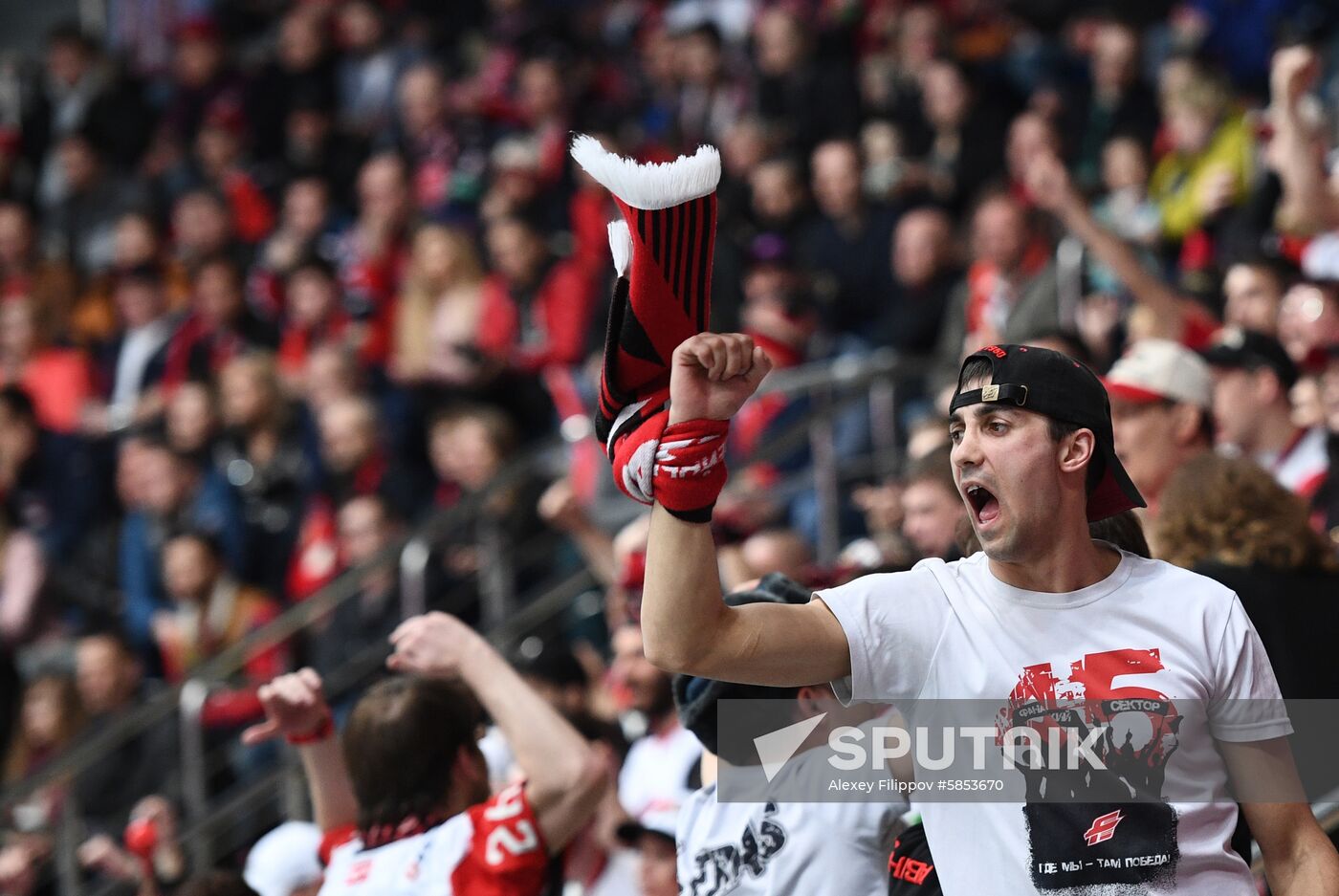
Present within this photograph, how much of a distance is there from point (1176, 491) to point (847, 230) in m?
4.52

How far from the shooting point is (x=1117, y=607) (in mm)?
2430

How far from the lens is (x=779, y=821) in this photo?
2.98 meters

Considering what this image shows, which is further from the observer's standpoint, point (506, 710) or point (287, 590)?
point (287, 590)

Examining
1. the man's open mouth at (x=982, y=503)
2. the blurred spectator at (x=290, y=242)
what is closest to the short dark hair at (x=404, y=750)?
the man's open mouth at (x=982, y=503)

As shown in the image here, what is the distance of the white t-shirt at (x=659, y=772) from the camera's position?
4363 millimetres

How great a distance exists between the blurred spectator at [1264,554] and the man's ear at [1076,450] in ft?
2.61

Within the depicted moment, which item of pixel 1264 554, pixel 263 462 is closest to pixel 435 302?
pixel 263 462

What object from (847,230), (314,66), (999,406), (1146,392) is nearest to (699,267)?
(999,406)

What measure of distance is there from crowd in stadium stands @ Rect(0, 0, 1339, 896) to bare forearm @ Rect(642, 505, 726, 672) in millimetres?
1344

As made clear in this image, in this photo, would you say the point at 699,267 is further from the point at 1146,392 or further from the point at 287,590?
the point at 287,590

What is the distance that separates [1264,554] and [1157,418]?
96 cm

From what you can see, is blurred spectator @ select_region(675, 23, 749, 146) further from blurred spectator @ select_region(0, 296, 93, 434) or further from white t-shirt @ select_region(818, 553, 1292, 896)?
white t-shirt @ select_region(818, 553, 1292, 896)

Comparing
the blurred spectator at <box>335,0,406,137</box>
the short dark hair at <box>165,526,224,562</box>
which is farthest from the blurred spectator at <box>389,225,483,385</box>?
the blurred spectator at <box>335,0,406,137</box>

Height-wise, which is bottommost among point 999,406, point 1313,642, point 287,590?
point 287,590
